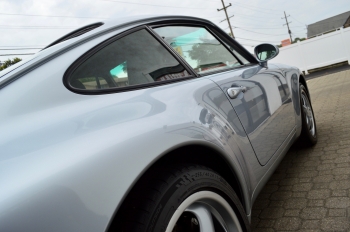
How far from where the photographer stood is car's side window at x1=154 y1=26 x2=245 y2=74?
1947 millimetres

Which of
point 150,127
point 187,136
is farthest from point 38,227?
point 187,136

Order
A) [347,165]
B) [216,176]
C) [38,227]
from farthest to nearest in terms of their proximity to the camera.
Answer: [347,165] < [216,176] < [38,227]

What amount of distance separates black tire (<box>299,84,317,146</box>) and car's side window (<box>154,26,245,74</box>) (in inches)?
49.0

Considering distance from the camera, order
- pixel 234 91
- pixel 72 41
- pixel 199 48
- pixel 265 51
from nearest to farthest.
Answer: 1. pixel 72 41
2. pixel 234 91
3. pixel 199 48
4. pixel 265 51

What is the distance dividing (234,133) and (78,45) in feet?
3.11

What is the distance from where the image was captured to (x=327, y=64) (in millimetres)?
17281

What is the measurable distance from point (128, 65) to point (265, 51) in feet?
6.21

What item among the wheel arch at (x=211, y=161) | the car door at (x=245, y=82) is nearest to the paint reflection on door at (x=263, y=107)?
the car door at (x=245, y=82)

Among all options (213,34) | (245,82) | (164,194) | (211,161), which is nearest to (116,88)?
(164,194)

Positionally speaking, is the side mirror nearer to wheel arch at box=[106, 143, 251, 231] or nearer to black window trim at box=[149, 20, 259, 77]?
black window trim at box=[149, 20, 259, 77]

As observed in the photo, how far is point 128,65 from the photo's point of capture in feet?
4.99

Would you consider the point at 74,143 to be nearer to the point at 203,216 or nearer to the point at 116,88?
the point at 116,88

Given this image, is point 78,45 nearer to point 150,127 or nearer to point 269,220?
point 150,127

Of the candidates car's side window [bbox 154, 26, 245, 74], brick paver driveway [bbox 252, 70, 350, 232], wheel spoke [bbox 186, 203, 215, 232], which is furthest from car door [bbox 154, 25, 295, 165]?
wheel spoke [bbox 186, 203, 215, 232]
